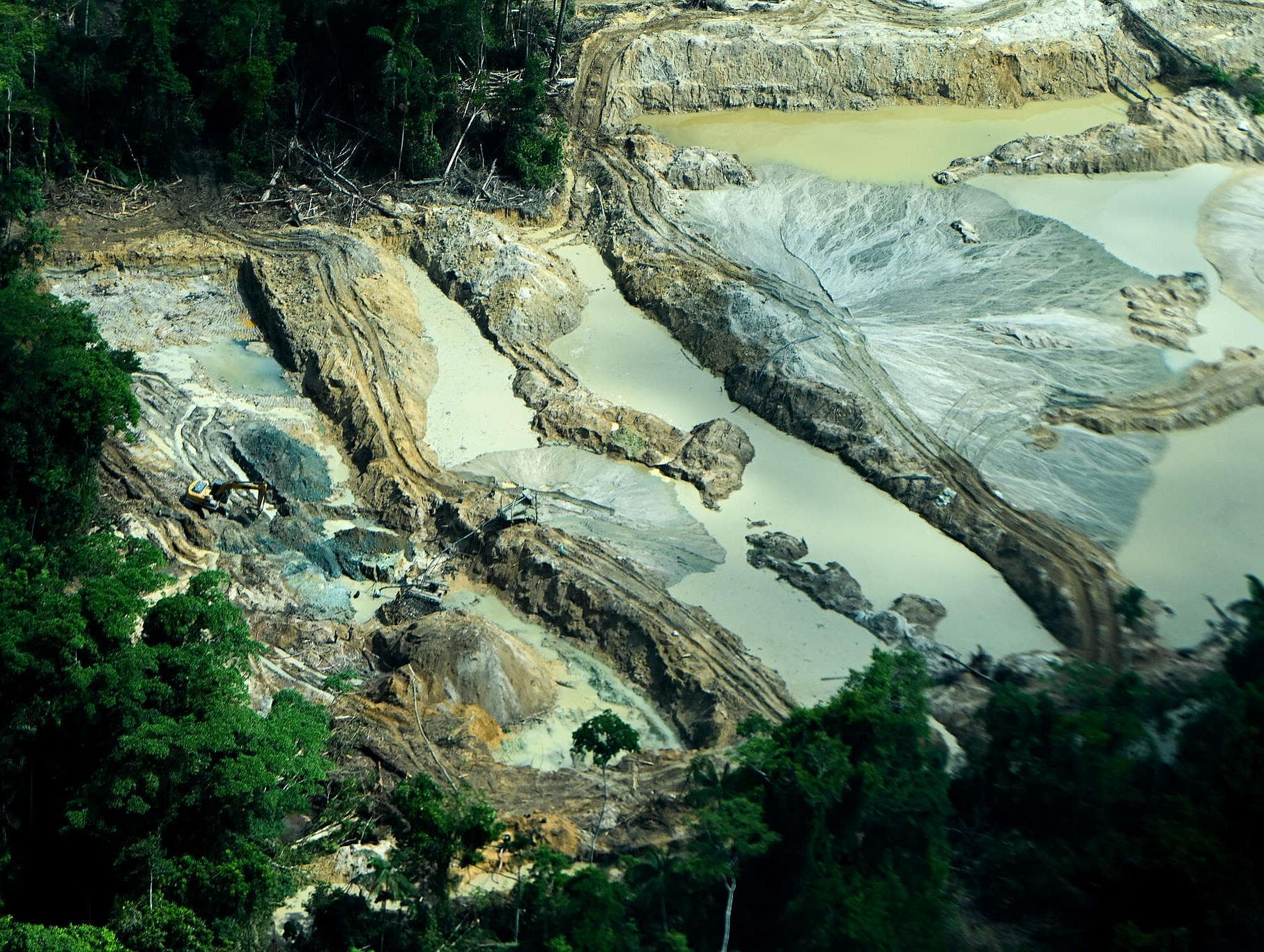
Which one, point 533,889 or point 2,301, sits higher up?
point 2,301

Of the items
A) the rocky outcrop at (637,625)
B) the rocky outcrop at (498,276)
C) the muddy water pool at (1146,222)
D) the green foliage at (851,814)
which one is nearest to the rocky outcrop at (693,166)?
the muddy water pool at (1146,222)

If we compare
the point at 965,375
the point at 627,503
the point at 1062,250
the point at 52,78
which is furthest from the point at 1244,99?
the point at 52,78

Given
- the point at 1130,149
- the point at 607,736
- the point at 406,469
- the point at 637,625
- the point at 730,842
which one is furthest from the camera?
the point at 1130,149

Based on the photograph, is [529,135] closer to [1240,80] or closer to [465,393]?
[465,393]

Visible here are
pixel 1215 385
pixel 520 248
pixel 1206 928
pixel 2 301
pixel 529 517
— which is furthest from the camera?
pixel 520 248

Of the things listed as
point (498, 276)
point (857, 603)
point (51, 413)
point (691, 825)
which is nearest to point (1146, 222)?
point (857, 603)

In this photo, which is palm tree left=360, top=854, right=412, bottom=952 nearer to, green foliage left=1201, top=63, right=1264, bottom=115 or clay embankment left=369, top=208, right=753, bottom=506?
clay embankment left=369, top=208, right=753, bottom=506

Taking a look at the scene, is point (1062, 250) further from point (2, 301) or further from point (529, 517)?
point (2, 301)
